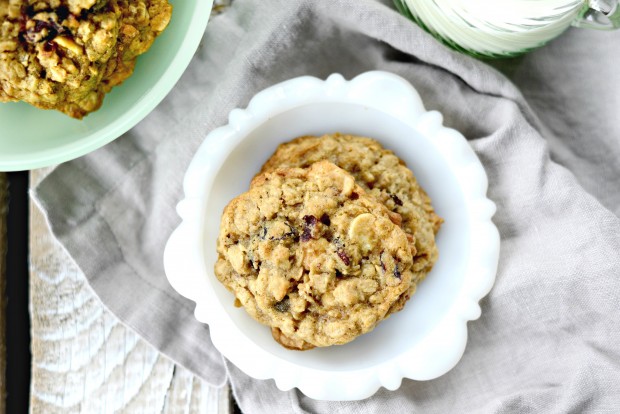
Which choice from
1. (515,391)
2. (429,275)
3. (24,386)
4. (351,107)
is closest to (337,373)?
(429,275)

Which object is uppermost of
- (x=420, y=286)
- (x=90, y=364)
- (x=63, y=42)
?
(x=63, y=42)

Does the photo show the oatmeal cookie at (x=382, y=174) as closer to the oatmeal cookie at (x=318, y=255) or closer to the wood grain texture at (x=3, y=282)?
the oatmeal cookie at (x=318, y=255)

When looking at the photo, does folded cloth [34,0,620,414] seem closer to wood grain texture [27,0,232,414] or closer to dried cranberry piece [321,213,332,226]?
wood grain texture [27,0,232,414]

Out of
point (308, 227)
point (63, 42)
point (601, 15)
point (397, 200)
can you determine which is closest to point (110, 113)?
point (63, 42)

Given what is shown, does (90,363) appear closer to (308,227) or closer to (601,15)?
(308,227)

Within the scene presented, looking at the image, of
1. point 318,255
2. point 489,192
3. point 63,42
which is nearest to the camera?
point 63,42
